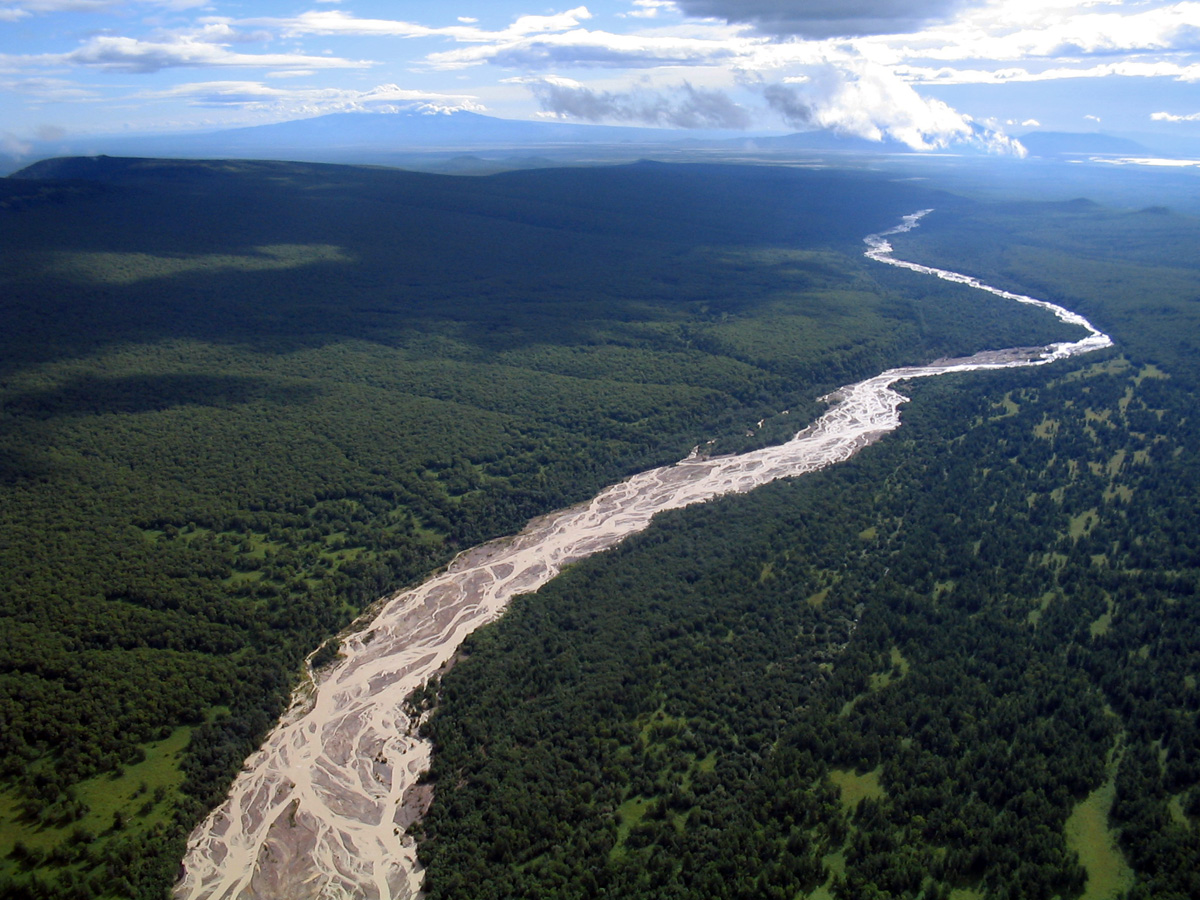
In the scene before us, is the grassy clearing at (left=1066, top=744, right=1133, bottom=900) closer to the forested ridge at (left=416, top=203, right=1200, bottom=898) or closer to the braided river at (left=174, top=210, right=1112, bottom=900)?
the forested ridge at (left=416, top=203, right=1200, bottom=898)

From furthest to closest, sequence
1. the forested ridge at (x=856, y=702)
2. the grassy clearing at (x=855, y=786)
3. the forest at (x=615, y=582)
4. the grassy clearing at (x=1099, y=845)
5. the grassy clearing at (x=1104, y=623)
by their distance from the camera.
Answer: the grassy clearing at (x=1104, y=623)
the grassy clearing at (x=855, y=786)
the forest at (x=615, y=582)
the forested ridge at (x=856, y=702)
the grassy clearing at (x=1099, y=845)

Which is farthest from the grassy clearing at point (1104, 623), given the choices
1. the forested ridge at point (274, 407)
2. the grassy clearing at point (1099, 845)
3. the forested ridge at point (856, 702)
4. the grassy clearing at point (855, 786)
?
the grassy clearing at point (855, 786)

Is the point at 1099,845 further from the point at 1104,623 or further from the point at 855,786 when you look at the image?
the point at 1104,623

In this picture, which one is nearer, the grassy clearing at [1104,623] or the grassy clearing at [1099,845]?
the grassy clearing at [1099,845]

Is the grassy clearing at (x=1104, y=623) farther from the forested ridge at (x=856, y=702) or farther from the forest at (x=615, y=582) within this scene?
the forest at (x=615, y=582)

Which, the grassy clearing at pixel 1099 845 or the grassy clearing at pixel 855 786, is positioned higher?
the grassy clearing at pixel 855 786

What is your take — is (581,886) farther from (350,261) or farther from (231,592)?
(350,261)
